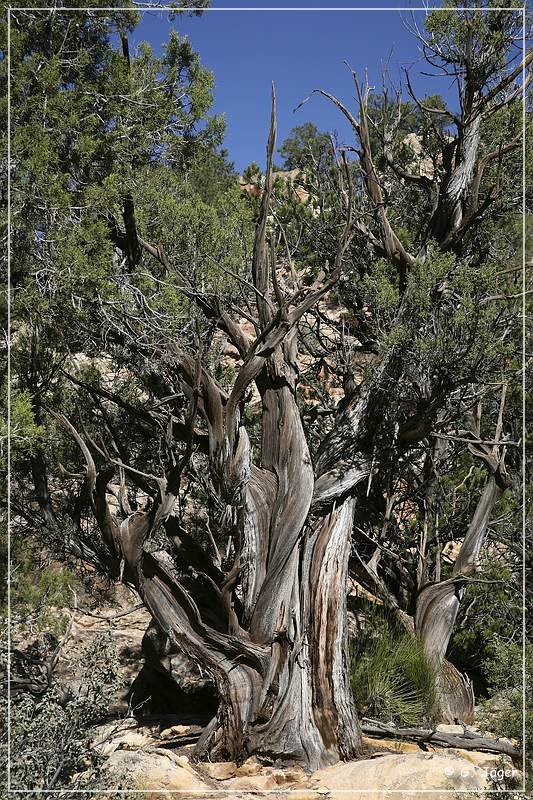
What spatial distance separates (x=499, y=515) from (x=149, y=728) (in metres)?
4.01

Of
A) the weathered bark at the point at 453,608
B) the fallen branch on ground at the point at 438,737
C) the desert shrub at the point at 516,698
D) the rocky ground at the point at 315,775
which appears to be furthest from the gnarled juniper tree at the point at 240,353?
the desert shrub at the point at 516,698

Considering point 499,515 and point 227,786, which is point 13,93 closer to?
point 227,786

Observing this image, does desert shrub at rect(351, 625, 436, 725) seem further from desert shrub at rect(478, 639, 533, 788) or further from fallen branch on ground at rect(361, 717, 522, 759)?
desert shrub at rect(478, 639, 533, 788)

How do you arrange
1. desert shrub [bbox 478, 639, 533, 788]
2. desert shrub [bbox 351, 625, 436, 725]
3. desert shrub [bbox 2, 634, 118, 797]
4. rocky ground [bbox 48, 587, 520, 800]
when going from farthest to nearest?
1. desert shrub [bbox 351, 625, 436, 725]
2. rocky ground [bbox 48, 587, 520, 800]
3. desert shrub [bbox 478, 639, 533, 788]
4. desert shrub [bbox 2, 634, 118, 797]

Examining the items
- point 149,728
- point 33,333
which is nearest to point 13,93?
point 33,333

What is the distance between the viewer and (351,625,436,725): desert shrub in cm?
705

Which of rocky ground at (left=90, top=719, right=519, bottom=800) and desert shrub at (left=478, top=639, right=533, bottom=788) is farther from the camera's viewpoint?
rocky ground at (left=90, top=719, right=519, bottom=800)

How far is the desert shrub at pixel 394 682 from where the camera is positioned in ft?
23.1

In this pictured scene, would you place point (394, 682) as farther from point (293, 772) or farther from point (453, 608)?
point (293, 772)

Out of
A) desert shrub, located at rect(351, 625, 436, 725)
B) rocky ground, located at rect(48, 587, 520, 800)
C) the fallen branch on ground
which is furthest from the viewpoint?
desert shrub, located at rect(351, 625, 436, 725)

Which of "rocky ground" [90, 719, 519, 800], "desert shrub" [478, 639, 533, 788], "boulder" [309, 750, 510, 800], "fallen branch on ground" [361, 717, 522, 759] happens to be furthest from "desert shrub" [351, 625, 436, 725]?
"boulder" [309, 750, 510, 800]

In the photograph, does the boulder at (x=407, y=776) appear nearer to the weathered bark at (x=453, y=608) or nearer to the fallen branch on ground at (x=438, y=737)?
the fallen branch on ground at (x=438, y=737)

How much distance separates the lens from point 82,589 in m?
10.6

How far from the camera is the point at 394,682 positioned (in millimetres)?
7164
